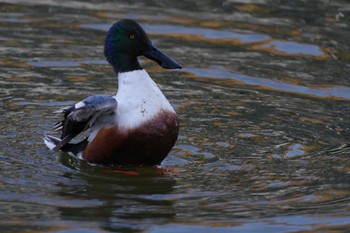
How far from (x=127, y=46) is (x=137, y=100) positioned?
1.92 ft

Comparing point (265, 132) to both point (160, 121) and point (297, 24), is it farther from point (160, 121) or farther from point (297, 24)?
point (297, 24)

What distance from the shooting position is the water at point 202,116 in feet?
21.8

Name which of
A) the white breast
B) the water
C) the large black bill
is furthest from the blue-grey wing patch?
the large black bill

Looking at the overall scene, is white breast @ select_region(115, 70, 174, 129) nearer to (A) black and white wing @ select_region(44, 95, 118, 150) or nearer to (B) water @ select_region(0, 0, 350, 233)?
→ (A) black and white wing @ select_region(44, 95, 118, 150)

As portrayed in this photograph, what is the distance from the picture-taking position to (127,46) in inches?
319

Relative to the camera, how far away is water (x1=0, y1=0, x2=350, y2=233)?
6637mm

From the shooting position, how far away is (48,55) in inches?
444

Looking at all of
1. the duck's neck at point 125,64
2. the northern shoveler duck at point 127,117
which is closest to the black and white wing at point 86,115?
the northern shoveler duck at point 127,117

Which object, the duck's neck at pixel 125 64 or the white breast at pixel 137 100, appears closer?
the white breast at pixel 137 100

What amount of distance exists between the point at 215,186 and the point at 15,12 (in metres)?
6.79

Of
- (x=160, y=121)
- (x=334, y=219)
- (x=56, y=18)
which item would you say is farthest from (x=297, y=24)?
(x=334, y=219)

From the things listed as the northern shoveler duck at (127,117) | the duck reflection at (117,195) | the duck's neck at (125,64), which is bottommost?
the duck reflection at (117,195)

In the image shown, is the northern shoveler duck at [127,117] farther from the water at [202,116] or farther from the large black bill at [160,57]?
the water at [202,116]

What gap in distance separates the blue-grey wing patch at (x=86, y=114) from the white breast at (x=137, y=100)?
11 cm
